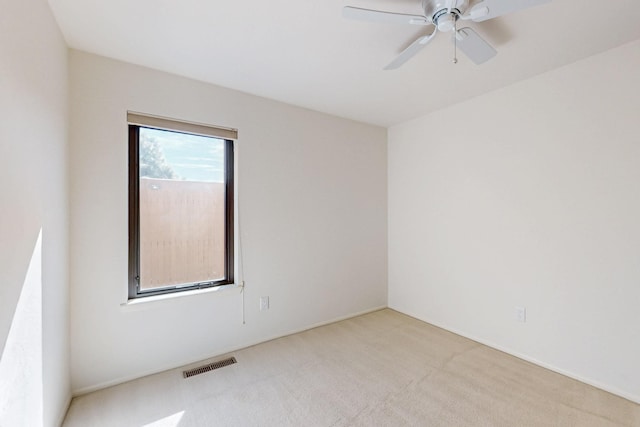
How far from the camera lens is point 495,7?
4.40 feet

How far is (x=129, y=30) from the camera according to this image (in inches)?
70.9

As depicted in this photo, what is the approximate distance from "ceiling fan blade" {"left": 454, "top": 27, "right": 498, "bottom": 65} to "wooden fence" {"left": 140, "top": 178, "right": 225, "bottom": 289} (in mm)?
2179

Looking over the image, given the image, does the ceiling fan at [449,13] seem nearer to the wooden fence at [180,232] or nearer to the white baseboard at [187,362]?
the wooden fence at [180,232]

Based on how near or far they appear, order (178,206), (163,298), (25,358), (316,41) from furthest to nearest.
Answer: (178,206), (163,298), (316,41), (25,358)

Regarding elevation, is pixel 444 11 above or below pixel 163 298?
above

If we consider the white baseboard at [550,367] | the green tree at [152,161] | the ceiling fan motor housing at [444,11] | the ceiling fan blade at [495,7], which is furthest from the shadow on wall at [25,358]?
the white baseboard at [550,367]

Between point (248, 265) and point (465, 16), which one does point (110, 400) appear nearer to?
point (248, 265)

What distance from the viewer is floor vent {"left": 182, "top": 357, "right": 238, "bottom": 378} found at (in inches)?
88.4

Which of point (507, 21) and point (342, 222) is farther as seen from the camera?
point (342, 222)

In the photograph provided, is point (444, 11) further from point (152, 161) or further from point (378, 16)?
point (152, 161)

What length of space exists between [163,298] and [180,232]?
0.56 metres

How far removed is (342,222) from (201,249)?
1601 mm

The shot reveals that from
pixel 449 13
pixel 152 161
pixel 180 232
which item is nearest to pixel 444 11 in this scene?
pixel 449 13

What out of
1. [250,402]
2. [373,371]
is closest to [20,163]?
[250,402]
